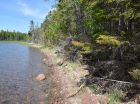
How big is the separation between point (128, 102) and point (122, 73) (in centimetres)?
153

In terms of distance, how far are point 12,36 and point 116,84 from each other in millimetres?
180357

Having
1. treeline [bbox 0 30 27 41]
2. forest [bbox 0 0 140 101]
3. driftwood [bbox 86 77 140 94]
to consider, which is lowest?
treeline [bbox 0 30 27 41]

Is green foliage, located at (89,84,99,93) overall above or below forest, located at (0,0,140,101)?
below

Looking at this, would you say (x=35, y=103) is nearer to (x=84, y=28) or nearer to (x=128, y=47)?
(x=128, y=47)

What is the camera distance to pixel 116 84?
12203mm

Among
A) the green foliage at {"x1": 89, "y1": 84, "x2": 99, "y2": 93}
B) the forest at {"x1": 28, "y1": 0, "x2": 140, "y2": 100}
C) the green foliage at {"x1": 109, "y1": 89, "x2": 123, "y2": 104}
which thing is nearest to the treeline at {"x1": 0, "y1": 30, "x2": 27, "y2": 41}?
the green foliage at {"x1": 89, "y1": 84, "x2": 99, "y2": 93}

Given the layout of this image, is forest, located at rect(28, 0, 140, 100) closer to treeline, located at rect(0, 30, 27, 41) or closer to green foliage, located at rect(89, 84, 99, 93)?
green foliage, located at rect(89, 84, 99, 93)

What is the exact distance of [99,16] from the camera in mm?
11719

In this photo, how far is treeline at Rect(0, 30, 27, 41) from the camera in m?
180

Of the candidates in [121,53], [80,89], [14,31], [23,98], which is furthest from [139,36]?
[14,31]

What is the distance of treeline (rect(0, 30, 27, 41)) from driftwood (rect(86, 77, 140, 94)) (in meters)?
172

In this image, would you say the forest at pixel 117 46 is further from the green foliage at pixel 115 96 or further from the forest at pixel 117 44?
the green foliage at pixel 115 96

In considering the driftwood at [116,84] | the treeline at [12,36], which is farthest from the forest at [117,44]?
the treeline at [12,36]

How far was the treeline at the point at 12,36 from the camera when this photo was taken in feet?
589
